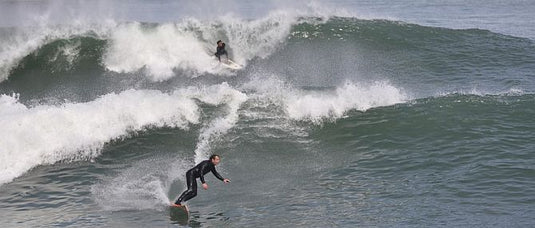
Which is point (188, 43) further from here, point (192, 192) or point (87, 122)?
point (192, 192)

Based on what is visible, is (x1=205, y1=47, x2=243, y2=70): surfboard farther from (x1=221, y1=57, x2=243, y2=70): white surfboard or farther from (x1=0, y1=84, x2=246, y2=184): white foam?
(x1=0, y1=84, x2=246, y2=184): white foam

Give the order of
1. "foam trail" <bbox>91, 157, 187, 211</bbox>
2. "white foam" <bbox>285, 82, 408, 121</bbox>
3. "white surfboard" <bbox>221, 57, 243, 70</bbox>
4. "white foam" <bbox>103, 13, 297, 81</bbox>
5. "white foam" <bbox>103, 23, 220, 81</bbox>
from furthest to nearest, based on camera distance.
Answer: "white foam" <bbox>103, 13, 297, 81</bbox> → "white foam" <bbox>103, 23, 220, 81</bbox> → "white surfboard" <bbox>221, 57, 243, 70</bbox> → "white foam" <bbox>285, 82, 408, 121</bbox> → "foam trail" <bbox>91, 157, 187, 211</bbox>

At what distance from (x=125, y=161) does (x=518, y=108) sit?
928 cm

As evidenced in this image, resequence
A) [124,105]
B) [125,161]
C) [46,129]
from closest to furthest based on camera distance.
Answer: [125,161] → [46,129] → [124,105]

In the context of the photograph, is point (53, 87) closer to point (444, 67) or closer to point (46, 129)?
point (46, 129)

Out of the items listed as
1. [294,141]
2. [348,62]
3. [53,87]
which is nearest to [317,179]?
[294,141]

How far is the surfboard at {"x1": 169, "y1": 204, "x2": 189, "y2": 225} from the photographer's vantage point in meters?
10.2

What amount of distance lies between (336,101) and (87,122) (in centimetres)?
625

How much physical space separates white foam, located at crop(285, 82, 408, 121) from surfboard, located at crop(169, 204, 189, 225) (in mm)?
5818

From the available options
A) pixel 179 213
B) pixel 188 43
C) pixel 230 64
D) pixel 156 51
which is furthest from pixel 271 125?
pixel 188 43

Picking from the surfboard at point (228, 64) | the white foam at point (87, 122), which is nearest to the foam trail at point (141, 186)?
the white foam at point (87, 122)

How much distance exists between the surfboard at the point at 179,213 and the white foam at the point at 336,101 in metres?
5.82

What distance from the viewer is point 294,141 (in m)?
14.7

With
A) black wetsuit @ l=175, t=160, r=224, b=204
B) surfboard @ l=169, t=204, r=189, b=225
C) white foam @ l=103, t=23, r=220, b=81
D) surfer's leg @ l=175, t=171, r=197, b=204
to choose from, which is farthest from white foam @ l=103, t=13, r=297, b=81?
surfboard @ l=169, t=204, r=189, b=225
